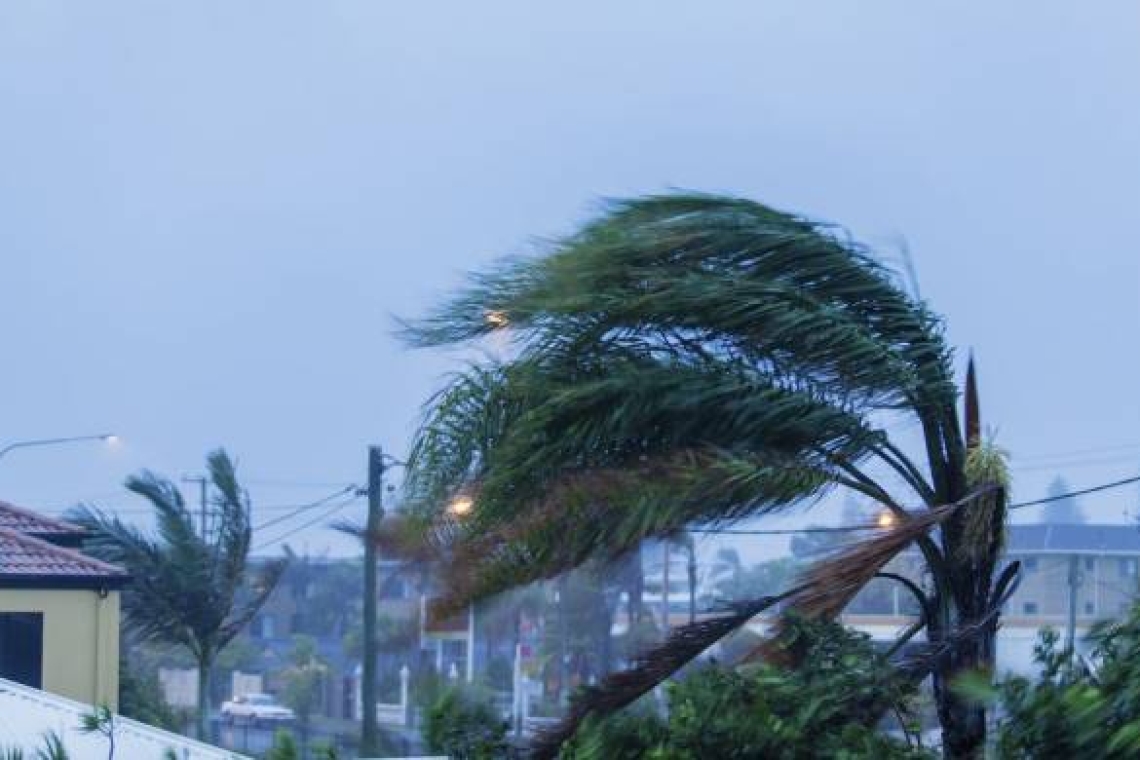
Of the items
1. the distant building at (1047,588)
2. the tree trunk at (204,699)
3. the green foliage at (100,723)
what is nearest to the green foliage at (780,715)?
the distant building at (1047,588)

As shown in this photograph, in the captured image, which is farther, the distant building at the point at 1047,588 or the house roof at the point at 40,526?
the house roof at the point at 40,526

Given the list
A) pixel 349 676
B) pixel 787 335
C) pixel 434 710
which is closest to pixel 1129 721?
pixel 787 335

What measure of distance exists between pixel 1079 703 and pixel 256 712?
43.1 m

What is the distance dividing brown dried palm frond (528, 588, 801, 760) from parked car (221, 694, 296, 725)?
34.6 meters

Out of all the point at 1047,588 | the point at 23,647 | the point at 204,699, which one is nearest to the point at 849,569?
the point at 1047,588

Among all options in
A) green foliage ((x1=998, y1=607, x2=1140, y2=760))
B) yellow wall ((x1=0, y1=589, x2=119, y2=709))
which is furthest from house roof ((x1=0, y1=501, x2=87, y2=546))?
green foliage ((x1=998, y1=607, x2=1140, y2=760))

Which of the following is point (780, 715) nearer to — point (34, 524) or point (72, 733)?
point (72, 733)

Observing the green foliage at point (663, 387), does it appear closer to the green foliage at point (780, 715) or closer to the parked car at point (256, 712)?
the green foliage at point (780, 715)

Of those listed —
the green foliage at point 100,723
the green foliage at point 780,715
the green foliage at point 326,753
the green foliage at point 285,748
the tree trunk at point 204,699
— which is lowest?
the tree trunk at point 204,699

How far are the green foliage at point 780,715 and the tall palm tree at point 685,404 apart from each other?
0.44 m

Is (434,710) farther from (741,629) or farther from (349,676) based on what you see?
(349,676)

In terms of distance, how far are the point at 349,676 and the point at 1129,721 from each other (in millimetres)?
51616

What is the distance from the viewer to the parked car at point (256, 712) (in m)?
43.8

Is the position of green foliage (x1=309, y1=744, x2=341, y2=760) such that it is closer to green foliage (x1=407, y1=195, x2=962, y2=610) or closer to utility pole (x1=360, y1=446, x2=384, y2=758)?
green foliage (x1=407, y1=195, x2=962, y2=610)
